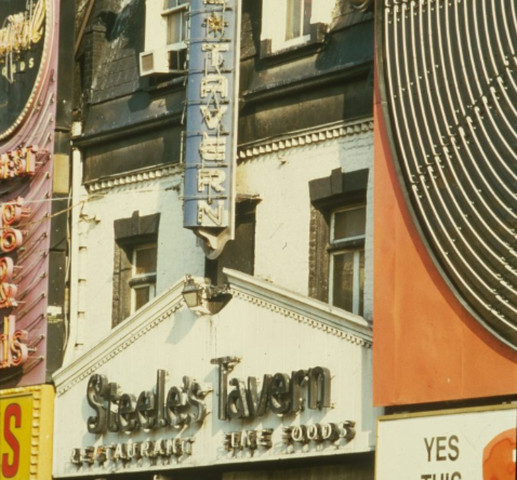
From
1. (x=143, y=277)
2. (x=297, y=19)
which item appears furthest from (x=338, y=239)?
(x=143, y=277)

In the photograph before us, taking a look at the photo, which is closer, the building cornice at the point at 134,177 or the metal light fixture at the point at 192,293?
the metal light fixture at the point at 192,293

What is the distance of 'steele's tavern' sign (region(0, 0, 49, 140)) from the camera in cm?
3441

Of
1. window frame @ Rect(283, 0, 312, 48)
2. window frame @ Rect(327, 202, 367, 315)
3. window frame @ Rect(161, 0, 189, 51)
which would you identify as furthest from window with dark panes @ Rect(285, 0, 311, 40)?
window frame @ Rect(327, 202, 367, 315)

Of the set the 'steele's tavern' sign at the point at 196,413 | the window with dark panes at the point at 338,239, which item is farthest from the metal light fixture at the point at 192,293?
the window with dark panes at the point at 338,239

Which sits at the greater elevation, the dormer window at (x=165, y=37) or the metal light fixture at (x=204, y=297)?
the dormer window at (x=165, y=37)

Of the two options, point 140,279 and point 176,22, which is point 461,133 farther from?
point 140,279

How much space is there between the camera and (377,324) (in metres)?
26.4

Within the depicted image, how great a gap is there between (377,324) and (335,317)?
101 centimetres

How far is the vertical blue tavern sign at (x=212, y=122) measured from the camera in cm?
2955

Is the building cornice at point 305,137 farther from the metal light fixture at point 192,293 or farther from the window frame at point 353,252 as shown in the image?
the metal light fixture at point 192,293

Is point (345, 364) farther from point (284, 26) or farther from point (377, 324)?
point (284, 26)

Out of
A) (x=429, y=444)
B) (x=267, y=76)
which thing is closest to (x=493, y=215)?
(x=429, y=444)

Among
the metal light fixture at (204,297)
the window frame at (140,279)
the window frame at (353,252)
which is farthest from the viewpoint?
the window frame at (140,279)

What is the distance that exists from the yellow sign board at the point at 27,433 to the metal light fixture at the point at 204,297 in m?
4.12
